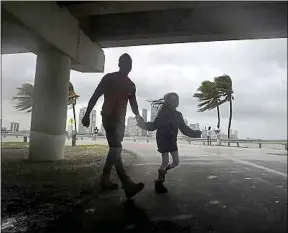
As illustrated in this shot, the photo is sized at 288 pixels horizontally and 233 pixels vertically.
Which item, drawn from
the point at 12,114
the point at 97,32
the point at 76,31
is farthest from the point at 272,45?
the point at 12,114

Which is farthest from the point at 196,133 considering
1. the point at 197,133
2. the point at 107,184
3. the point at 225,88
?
the point at 107,184

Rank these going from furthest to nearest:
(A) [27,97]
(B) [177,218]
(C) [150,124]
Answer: (A) [27,97]
(C) [150,124]
(B) [177,218]

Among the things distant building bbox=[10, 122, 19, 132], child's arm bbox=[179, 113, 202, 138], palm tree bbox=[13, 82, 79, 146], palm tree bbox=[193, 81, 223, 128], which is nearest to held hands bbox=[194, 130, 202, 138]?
child's arm bbox=[179, 113, 202, 138]

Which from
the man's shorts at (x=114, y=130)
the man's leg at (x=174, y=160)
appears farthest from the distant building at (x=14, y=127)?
the man's leg at (x=174, y=160)

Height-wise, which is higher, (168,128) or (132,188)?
(168,128)

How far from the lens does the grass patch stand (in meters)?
1.40

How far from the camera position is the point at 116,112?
1.39 metres

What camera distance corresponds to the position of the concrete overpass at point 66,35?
1.33 metres

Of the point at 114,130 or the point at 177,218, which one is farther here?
A: the point at 114,130

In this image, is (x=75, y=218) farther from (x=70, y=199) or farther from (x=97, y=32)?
(x=97, y=32)

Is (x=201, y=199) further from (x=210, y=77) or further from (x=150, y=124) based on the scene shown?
(x=210, y=77)

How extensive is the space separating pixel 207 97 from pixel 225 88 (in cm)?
10

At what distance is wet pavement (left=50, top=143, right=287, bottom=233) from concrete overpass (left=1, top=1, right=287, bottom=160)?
0.40 metres

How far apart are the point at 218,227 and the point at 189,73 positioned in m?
0.72
